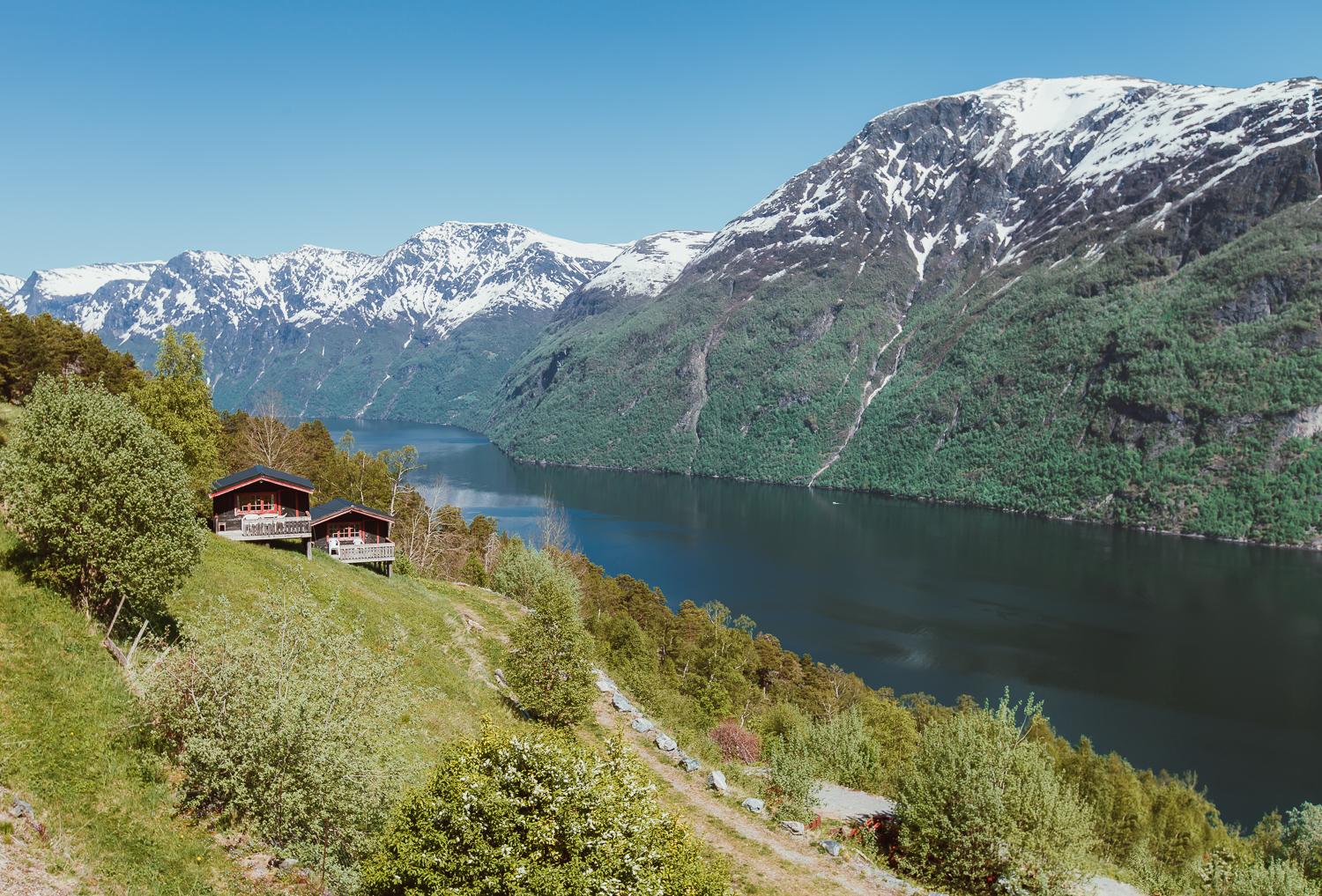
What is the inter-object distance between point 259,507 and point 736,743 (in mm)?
31646

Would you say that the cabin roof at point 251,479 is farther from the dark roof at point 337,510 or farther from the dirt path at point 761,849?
the dirt path at point 761,849

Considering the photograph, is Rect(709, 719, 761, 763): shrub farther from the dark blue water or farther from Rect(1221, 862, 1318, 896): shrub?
the dark blue water

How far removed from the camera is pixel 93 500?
21.9m

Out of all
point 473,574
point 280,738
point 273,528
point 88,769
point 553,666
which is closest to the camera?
point 280,738

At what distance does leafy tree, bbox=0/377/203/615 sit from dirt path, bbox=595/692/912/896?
1505cm

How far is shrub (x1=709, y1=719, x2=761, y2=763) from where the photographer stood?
43719 mm

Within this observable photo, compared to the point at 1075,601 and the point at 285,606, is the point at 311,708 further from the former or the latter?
the point at 1075,601

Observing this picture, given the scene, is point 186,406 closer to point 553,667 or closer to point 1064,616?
point 553,667

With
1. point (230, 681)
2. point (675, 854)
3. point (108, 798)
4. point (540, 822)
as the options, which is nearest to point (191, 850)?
point (108, 798)

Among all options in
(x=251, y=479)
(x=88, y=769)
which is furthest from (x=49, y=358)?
(x=88, y=769)

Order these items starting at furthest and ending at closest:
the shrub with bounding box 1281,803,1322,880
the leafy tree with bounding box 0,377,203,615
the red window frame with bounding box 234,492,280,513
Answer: the red window frame with bounding box 234,492,280,513, the shrub with bounding box 1281,803,1322,880, the leafy tree with bounding box 0,377,203,615

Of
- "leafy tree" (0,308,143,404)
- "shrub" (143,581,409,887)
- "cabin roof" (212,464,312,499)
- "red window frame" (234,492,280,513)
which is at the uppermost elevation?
"leafy tree" (0,308,143,404)

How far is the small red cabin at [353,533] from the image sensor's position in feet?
157

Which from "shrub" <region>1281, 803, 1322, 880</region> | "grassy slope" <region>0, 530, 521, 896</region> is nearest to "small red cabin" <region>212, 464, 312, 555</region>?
"grassy slope" <region>0, 530, 521, 896</region>
